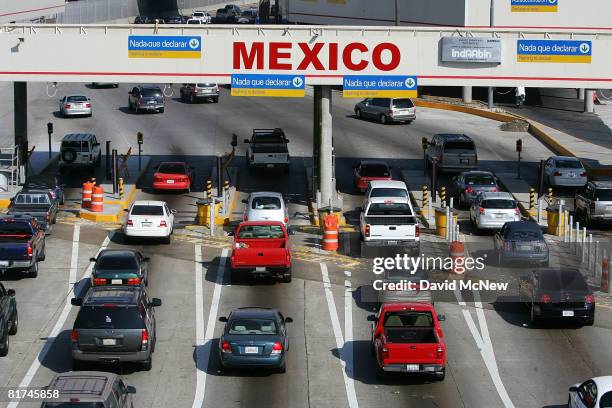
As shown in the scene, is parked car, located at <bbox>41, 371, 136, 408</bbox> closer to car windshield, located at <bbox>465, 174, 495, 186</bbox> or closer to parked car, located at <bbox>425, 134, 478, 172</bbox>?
car windshield, located at <bbox>465, 174, 495, 186</bbox>

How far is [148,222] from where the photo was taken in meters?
42.9

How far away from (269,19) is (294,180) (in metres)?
69.7

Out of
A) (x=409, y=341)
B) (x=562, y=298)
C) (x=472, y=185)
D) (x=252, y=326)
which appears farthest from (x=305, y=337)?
(x=472, y=185)

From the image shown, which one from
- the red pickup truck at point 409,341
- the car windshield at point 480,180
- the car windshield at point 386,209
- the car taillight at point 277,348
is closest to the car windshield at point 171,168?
the car windshield at point 480,180

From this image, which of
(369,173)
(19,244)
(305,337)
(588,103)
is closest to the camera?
Result: (305,337)

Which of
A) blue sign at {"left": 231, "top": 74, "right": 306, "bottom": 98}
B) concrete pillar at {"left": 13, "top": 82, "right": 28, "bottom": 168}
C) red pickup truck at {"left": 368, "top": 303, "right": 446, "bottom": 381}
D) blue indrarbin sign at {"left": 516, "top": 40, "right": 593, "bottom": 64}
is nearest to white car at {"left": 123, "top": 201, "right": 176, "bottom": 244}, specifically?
blue sign at {"left": 231, "top": 74, "right": 306, "bottom": 98}

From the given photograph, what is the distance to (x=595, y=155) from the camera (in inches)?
2484

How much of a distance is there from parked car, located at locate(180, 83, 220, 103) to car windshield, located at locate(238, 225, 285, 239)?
39307 mm

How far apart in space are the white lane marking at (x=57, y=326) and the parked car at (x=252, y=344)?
476cm

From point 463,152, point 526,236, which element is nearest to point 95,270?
point 526,236

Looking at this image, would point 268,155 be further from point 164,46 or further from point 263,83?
point 164,46

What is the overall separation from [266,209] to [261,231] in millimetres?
5913

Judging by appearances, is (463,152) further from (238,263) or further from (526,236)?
(238,263)

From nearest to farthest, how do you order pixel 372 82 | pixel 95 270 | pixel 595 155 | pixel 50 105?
pixel 95 270 < pixel 372 82 < pixel 595 155 < pixel 50 105
